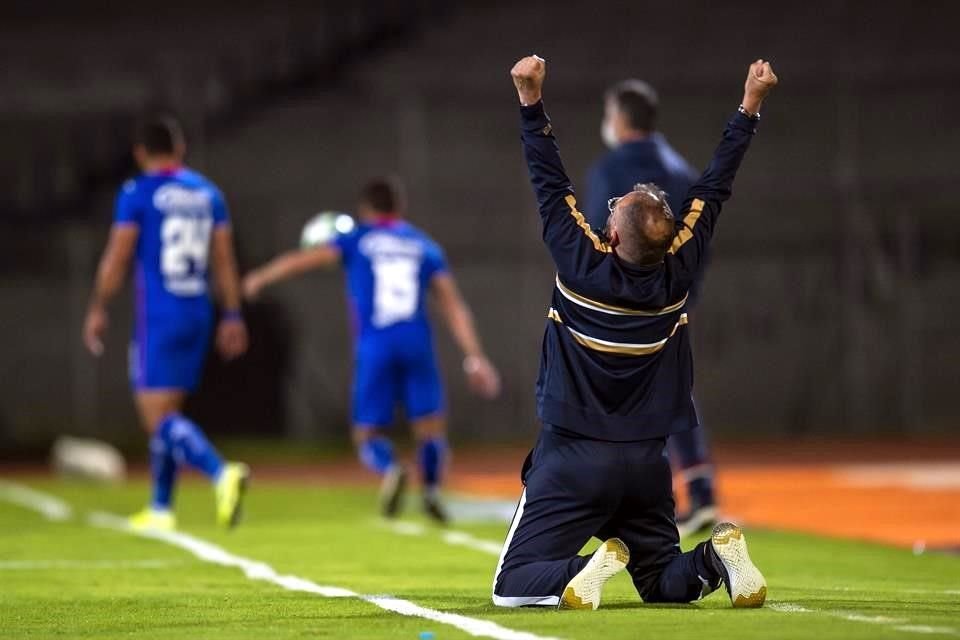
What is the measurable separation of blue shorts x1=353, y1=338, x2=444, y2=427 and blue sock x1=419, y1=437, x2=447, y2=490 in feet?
0.78

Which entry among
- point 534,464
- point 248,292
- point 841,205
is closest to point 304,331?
point 841,205

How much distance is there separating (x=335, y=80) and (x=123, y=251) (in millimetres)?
10242

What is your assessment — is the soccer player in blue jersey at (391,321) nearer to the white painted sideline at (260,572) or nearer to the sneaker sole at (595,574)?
the white painted sideline at (260,572)

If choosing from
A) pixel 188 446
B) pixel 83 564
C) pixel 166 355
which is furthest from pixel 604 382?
pixel 166 355

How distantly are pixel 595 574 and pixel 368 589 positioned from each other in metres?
1.49

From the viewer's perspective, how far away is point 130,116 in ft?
68.6

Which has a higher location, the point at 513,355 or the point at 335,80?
the point at 335,80

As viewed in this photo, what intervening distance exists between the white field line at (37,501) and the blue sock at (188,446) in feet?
5.02

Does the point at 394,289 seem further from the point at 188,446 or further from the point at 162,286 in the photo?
the point at 188,446

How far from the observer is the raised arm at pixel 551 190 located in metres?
6.61

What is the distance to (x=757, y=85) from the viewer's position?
6.85 meters

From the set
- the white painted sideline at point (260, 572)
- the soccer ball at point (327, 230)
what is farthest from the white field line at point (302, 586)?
the soccer ball at point (327, 230)

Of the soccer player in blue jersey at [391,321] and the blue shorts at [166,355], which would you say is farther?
the soccer player in blue jersey at [391,321]

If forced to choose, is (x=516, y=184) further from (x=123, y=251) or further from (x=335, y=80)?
(x=123, y=251)
